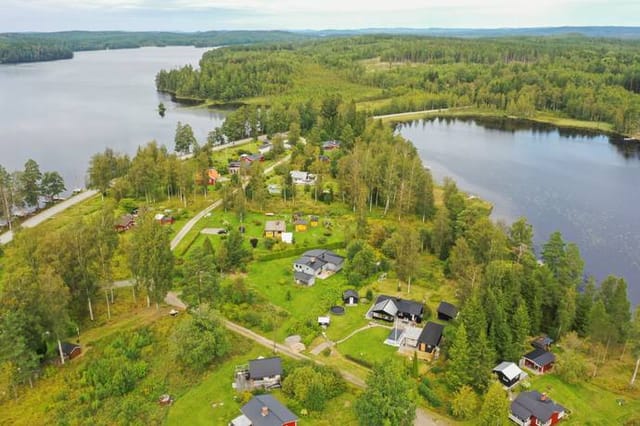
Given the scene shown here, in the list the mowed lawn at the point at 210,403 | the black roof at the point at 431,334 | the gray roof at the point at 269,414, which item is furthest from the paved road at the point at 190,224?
the black roof at the point at 431,334

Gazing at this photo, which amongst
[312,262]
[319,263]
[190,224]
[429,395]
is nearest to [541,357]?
[429,395]

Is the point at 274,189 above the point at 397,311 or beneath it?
above

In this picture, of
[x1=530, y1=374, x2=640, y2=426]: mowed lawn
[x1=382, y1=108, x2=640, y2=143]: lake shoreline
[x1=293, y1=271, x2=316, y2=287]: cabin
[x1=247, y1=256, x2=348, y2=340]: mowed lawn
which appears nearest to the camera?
[x1=530, y1=374, x2=640, y2=426]: mowed lawn

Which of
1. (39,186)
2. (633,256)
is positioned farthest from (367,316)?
(39,186)

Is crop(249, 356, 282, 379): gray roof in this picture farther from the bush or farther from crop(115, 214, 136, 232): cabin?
crop(115, 214, 136, 232): cabin

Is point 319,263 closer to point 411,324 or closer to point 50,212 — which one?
point 411,324

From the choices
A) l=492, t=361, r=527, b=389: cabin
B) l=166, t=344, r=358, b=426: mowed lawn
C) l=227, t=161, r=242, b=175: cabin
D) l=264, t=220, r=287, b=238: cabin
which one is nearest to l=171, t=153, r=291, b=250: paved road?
l=264, t=220, r=287, b=238: cabin

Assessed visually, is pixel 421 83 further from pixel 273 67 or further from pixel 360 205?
pixel 360 205
